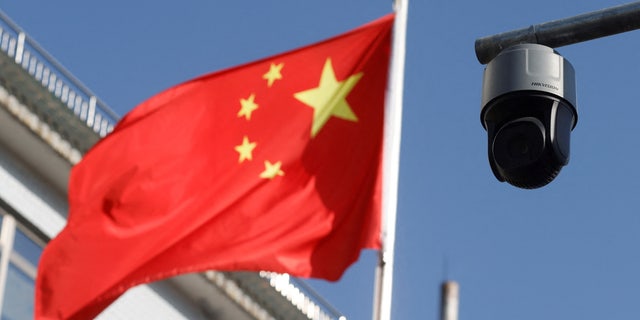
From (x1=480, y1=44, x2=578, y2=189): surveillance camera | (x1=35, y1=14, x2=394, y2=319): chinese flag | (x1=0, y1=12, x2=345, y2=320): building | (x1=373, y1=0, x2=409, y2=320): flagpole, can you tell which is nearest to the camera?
(x1=480, y1=44, x2=578, y2=189): surveillance camera

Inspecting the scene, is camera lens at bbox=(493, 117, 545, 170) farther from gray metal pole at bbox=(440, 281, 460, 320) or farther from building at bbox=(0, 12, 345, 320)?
building at bbox=(0, 12, 345, 320)

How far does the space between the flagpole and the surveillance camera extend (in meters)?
5.05

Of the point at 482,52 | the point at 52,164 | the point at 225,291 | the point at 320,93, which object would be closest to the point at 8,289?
the point at 52,164

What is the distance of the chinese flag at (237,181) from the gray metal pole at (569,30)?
5557 mm

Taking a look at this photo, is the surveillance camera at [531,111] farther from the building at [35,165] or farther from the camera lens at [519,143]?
the building at [35,165]

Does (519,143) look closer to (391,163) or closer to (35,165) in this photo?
(391,163)

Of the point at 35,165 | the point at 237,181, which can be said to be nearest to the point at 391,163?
the point at 237,181

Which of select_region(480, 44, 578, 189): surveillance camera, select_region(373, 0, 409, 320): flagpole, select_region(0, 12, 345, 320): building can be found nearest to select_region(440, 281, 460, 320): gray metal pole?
select_region(480, 44, 578, 189): surveillance camera

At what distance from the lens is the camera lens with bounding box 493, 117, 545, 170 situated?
6270 millimetres

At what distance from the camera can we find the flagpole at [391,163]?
11.5 meters

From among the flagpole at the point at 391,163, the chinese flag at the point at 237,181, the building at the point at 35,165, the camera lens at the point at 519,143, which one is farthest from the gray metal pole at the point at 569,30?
Result: the building at the point at 35,165

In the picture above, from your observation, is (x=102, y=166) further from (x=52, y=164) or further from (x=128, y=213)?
(x=52, y=164)

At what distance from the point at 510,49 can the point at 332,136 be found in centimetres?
709

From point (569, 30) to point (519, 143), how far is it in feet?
1.80
